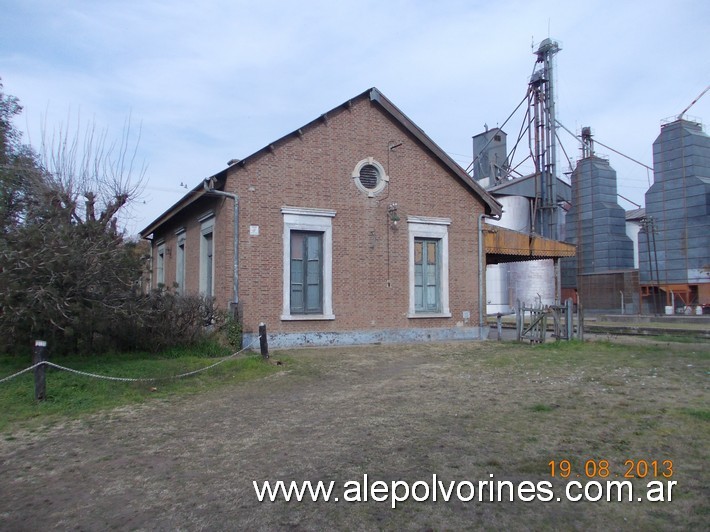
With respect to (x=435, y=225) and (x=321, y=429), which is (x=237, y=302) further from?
(x=321, y=429)

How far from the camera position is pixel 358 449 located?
19.3 ft

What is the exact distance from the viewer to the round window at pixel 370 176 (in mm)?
15461

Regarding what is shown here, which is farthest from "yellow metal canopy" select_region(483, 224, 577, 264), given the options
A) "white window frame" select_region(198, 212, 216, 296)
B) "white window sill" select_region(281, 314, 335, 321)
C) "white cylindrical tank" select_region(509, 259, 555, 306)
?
"white cylindrical tank" select_region(509, 259, 555, 306)

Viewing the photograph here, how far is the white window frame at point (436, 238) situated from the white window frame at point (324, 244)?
8.06 ft

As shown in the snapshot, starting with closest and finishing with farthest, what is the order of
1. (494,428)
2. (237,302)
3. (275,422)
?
(494,428), (275,422), (237,302)

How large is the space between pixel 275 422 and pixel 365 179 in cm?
960

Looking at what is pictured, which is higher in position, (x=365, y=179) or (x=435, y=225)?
(x=365, y=179)

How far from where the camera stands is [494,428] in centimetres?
662

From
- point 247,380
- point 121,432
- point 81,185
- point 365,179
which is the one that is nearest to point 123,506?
point 121,432

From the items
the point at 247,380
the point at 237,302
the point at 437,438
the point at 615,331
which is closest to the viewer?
the point at 437,438

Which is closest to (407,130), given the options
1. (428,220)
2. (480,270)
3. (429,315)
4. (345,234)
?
(428,220)

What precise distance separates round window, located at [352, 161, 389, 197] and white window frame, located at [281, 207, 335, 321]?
1261 millimetres

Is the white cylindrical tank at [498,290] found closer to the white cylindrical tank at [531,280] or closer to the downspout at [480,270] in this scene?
the white cylindrical tank at [531,280]
